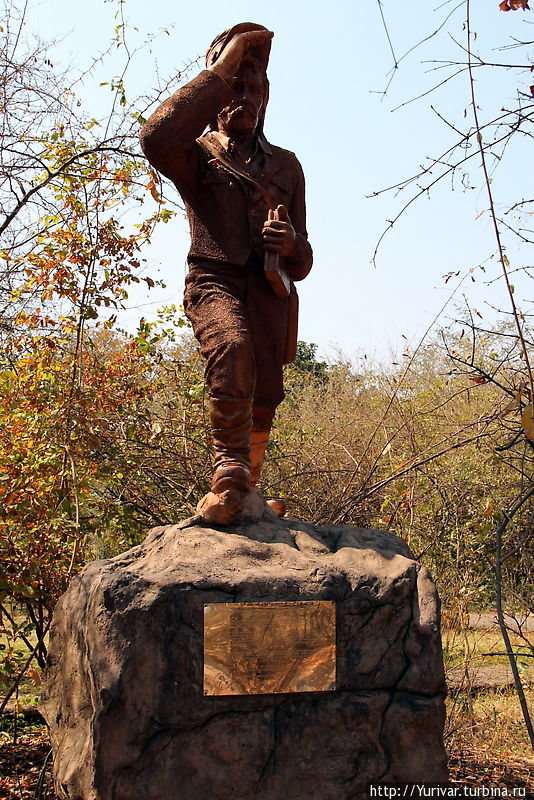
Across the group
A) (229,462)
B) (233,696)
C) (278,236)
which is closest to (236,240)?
(278,236)

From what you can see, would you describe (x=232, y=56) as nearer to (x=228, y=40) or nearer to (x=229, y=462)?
(x=228, y=40)

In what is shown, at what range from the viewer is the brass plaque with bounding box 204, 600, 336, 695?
3.39 metres

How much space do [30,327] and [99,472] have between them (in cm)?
112

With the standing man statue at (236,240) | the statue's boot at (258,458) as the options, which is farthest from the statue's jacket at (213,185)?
the statue's boot at (258,458)

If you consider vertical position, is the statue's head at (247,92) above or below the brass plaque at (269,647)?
above

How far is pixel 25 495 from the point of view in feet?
17.5

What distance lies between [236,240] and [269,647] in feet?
6.23

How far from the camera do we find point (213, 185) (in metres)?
4.11

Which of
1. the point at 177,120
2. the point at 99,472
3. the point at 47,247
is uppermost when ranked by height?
the point at 47,247

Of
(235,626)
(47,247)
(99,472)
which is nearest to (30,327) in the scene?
(47,247)

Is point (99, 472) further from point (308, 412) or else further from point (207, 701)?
point (308, 412)

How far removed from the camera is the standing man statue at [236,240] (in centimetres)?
383

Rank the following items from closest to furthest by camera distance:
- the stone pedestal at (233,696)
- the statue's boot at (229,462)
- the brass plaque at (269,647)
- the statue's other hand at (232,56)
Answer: the stone pedestal at (233,696)
the brass plaque at (269,647)
the statue's boot at (229,462)
the statue's other hand at (232,56)

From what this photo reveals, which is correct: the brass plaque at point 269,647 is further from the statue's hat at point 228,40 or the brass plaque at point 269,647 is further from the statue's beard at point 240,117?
the statue's hat at point 228,40
